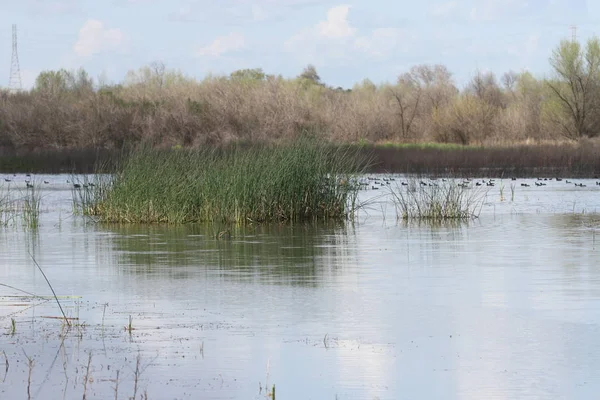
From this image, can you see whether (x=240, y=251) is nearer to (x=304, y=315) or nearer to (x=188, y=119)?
(x=304, y=315)

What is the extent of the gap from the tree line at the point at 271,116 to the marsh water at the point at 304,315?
58.8ft

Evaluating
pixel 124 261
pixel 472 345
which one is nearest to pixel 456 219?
pixel 124 261

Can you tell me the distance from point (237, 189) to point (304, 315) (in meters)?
8.58

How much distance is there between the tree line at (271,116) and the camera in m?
41.0

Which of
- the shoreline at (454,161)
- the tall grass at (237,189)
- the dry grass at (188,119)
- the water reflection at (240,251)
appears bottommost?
the water reflection at (240,251)

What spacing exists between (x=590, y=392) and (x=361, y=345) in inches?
74.2

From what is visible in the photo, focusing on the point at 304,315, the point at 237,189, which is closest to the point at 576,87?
the point at 237,189

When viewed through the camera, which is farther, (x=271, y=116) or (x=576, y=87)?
(x=576, y=87)

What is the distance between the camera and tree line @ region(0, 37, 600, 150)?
4097cm

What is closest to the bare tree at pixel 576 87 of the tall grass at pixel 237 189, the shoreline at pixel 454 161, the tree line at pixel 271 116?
the tree line at pixel 271 116

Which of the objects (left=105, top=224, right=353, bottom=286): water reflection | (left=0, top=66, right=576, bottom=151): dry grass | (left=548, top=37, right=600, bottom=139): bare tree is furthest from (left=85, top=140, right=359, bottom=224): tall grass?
(left=548, top=37, right=600, bottom=139): bare tree

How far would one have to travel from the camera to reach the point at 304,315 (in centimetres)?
881

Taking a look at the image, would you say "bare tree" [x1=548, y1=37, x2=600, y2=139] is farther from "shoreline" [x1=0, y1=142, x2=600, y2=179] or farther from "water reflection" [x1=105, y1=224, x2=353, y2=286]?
"water reflection" [x1=105, y1=224, x2=353, y2=286]

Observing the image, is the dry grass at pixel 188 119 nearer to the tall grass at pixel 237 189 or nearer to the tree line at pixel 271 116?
the tree line at pixel 271 116
